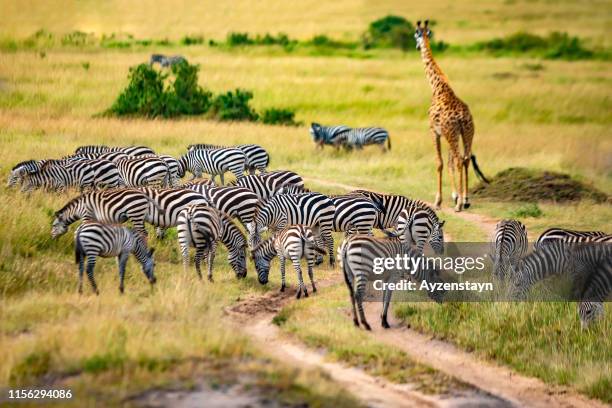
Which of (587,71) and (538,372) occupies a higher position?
(587,71)

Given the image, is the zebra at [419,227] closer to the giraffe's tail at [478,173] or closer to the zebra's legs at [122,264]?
the zebra's legs at [122,264]

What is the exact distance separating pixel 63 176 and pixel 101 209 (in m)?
3.01

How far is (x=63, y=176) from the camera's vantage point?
15805mm

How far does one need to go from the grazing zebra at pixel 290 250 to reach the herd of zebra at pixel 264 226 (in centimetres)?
1

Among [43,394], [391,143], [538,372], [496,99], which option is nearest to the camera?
[43,394]

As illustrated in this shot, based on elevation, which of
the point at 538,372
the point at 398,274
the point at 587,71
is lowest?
the point at 538,372

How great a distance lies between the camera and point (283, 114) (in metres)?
27.4

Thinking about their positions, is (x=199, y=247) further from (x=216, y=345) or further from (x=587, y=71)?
(x=587, y=71)

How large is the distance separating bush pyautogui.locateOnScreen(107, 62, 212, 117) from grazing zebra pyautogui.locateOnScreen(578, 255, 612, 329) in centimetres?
1686

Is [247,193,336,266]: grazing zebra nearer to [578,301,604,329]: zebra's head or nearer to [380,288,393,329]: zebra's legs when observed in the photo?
[380,288,393,329]: zebra's legs

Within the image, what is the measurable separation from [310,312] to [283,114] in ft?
53.1

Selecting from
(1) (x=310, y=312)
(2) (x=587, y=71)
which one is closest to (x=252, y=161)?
(1) (x=310, y=312)

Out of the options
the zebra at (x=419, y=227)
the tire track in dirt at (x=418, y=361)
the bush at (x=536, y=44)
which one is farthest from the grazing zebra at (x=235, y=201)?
the bush at (x=536, y=44)

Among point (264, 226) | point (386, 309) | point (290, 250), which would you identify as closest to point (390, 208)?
point (264, 226)
